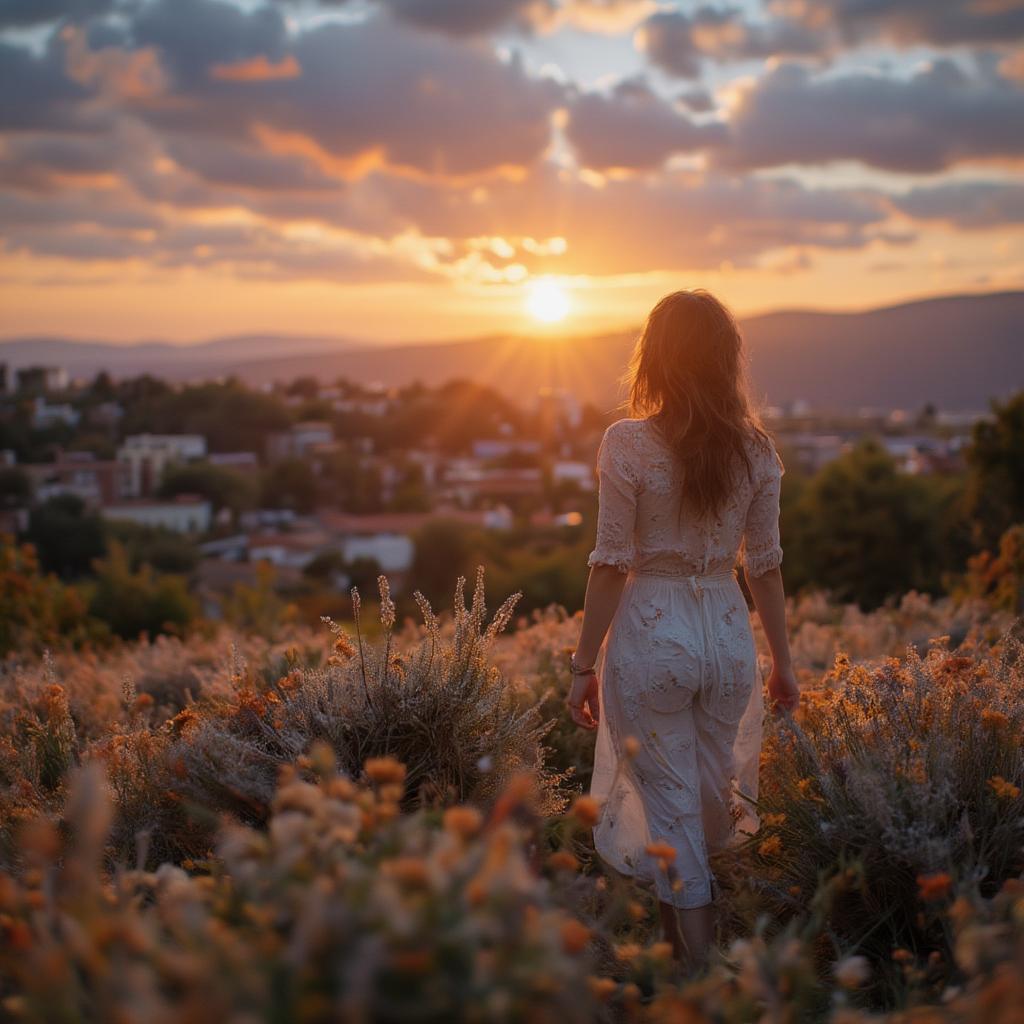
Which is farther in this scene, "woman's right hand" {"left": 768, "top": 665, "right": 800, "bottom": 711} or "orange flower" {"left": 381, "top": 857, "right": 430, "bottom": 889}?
"woman's right hand" {"left": 768, "top": 665, "right": 800, "bottom": 711}

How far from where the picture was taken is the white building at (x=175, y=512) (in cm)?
4858

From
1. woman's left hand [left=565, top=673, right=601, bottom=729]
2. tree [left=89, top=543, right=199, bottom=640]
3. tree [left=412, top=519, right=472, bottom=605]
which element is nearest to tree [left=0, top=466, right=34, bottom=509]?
tree [left=412, top=519, right=472, bottom=605]

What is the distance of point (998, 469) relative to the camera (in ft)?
55.2

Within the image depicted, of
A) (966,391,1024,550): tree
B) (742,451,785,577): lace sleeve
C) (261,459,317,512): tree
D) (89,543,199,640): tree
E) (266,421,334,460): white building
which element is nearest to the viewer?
(742,451,785,577): lace sleeve

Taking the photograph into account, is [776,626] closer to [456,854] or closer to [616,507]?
[616,507]

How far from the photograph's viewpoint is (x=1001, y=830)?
9.09 ft

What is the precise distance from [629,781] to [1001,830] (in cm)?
107

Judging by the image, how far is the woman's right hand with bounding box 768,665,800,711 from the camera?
3.40 meters

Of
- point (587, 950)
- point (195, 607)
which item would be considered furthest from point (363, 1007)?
point (195, 607)

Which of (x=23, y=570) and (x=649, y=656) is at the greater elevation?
(x=649, y=656)

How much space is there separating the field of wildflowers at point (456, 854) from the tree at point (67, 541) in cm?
3494

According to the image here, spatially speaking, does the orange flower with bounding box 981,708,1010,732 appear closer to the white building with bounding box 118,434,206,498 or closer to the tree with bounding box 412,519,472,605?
the tree with bounding box 412,519,472,605

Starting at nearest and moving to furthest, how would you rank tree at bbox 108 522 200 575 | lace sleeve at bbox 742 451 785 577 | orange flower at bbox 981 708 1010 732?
orange flower at bbox 981 708 1010 732
lace sleeve at bbox 742 451 785 577
tree at bbox 108 522 200 575

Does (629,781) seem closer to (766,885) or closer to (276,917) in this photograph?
(766,885)
